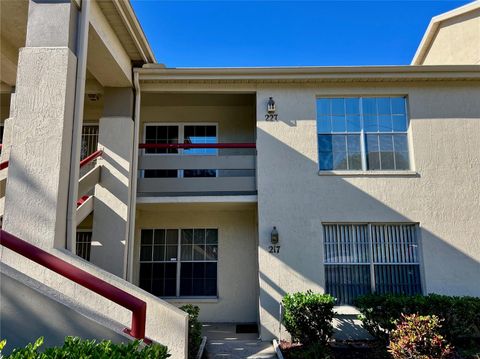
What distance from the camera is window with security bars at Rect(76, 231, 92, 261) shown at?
32.9 ft

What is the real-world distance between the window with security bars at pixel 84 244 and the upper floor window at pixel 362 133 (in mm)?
6710

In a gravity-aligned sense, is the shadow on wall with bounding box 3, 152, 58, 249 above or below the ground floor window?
above

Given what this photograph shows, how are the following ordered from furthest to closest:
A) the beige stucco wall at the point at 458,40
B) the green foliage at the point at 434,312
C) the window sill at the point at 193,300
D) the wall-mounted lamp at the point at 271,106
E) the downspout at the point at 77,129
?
the beige stucco wall at the point at 458,40, the window sill at the point at 193,300, the wall-mounted lamp at the point at 271,106, the green foliage at the point at 434,312, the downspout at the point at 77,129

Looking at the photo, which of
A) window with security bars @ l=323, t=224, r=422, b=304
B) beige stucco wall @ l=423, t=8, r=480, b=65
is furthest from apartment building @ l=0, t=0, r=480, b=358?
beige stucco wall @ l=423, t=8, r=480, b=65

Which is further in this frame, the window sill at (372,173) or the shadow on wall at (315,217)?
the window sill at (372,173)

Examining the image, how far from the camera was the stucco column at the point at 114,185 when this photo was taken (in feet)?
26.9

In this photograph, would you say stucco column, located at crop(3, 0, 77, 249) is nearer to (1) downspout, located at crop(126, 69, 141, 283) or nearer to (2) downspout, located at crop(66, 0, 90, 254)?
(2) downspout, located at crop(66, 0, 90, 254)

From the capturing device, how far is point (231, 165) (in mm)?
9547

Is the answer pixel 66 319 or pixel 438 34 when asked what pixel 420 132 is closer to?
pixel 438 34

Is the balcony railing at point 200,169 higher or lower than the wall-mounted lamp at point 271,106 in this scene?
lower

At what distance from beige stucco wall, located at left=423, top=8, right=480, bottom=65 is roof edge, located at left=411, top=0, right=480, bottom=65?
0.42ft

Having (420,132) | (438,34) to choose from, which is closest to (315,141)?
(420,132)

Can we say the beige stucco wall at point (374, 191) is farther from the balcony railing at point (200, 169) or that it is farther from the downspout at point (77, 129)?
the downspout at point (77, 129)

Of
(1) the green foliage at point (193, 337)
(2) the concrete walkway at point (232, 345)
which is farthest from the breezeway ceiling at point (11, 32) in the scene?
(2) the concrete walkway at point (232, 345)
